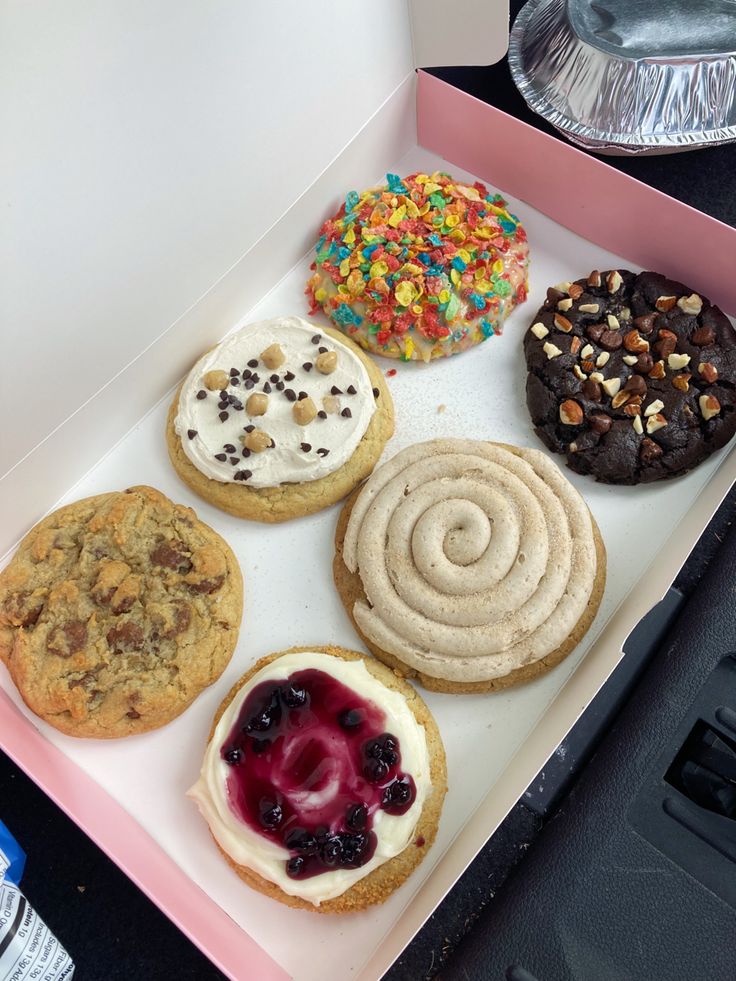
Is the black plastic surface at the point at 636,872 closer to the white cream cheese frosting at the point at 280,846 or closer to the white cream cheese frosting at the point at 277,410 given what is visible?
the white cream cheese frosting at the point at 280,846

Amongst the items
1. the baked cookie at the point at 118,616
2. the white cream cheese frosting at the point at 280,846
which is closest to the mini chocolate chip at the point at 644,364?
the white cream cheese frosting at the point at 280,846

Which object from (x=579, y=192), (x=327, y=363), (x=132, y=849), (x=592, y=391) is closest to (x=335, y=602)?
(x=327, y=363)

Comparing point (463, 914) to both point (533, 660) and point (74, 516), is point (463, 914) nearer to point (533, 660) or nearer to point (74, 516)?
point (533, 660)

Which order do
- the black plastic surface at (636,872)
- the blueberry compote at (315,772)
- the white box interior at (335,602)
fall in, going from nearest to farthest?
the black plastic surface at (636,872) < the blueberry compote at (315,772) < the white box interior at (335,602)

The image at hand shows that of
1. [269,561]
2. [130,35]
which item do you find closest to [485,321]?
[269,561]

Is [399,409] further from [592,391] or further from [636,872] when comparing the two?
[636,872]
